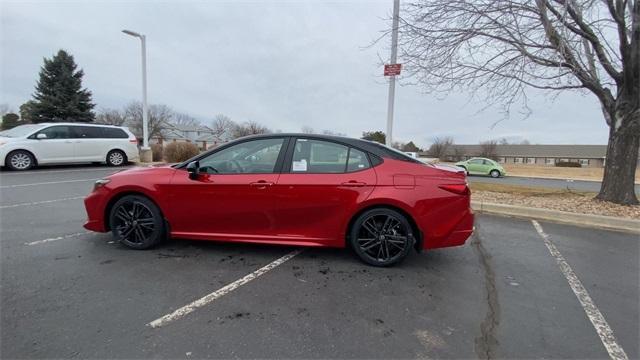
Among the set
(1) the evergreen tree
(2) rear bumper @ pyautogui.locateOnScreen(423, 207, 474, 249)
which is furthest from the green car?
(1) the evergreen tree

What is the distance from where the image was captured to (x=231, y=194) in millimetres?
3795

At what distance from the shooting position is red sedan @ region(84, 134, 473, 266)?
363cm

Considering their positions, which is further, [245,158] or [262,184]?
[245,158]

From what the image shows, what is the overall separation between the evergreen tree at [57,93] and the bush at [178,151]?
26594 millimetres

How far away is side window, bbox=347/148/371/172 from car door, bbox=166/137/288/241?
80 cm

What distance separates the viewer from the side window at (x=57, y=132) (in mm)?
11091

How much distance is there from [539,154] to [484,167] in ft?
175

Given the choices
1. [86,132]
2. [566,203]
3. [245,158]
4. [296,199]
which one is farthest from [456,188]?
[86,132]

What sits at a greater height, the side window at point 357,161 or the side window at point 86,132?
the side window at point 86,132

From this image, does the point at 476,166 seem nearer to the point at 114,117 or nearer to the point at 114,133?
the point at 114,133

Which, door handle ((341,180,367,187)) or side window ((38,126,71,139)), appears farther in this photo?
side window ((38,126,71,139))

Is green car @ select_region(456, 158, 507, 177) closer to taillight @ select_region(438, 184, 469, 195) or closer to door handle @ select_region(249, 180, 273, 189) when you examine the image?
taillight @ select_region(438, 184, 469, 195)

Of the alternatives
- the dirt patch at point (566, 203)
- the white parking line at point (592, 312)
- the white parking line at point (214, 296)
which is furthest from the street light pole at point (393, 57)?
the white parking line at point (214, 296)

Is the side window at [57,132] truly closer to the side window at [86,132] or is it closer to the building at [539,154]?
the side window at [86,132]
